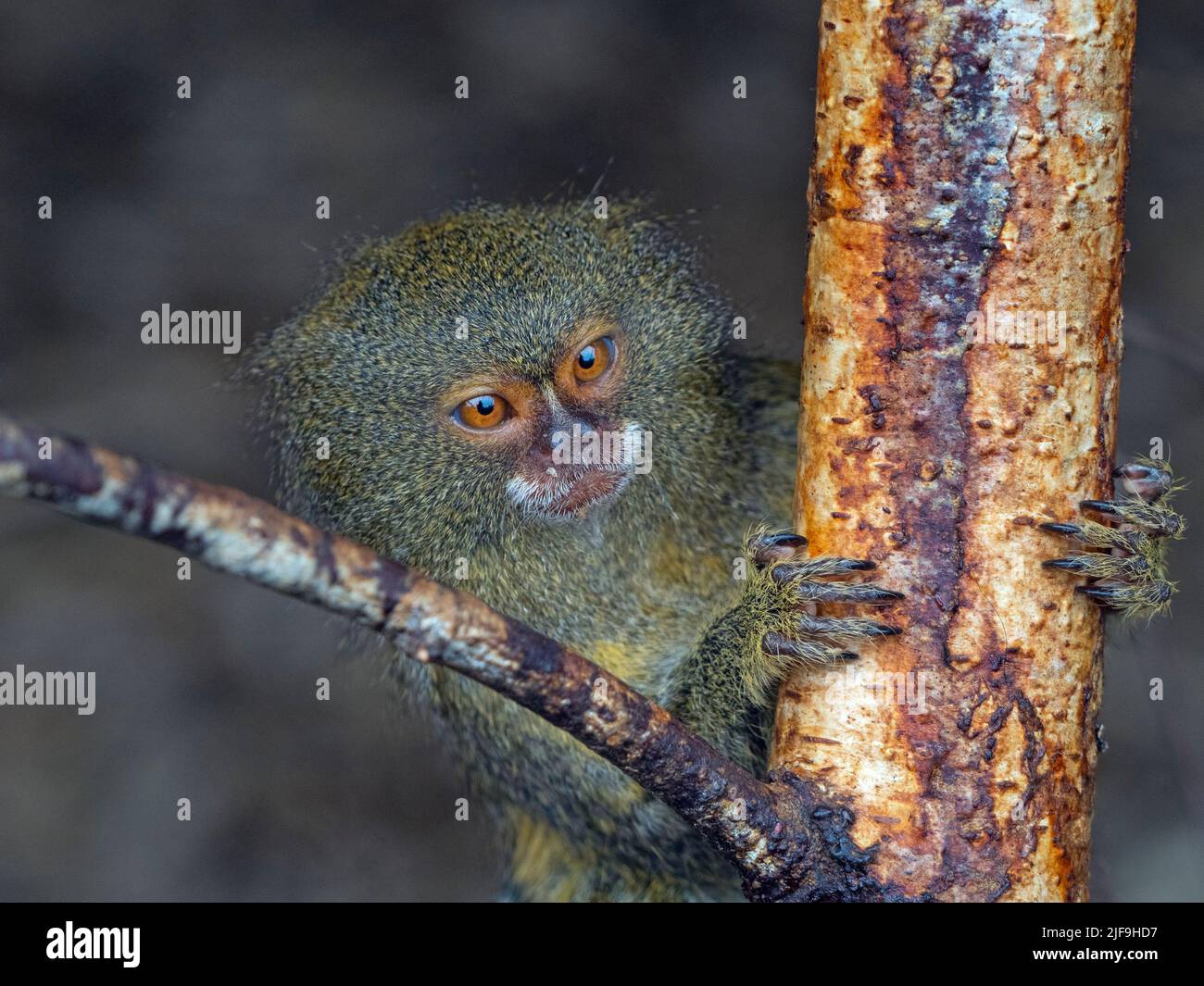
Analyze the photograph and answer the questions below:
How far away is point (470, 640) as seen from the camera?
2.32 metres

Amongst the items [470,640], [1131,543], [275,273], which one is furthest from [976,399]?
[275,273]

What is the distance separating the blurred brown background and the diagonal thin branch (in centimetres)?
405

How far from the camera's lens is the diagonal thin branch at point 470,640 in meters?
1.92

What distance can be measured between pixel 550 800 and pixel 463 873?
3211 mm

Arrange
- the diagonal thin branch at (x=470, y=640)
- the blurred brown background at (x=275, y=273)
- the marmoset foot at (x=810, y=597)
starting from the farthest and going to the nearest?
the blurred brown background at (x=275, y=273)
the marmoset foot at (x=810, y=597)
the diagonal thin branch at (x=470, y=640)

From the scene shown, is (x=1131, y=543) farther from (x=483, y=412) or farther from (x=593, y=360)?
(x=483, y=412)

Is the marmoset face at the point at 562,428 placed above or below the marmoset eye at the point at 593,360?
below

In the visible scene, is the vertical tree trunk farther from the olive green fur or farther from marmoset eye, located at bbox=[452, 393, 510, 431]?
marmoset eye, located at bbox=[452, 393, 510, 431]

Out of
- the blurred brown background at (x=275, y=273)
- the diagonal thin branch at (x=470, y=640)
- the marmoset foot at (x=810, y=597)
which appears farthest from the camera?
the blurred brown background at (x=275, y=273)

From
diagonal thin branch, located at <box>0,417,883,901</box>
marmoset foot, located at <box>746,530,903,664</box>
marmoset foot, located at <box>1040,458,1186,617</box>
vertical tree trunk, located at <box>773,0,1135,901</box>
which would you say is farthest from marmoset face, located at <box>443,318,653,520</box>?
marmoset foot, located at <box>1040,458,1186,617</box>

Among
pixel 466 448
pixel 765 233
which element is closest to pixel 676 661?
pixel 466 448

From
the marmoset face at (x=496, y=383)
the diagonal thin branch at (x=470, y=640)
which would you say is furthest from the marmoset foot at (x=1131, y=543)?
the marmoset face at (x=496, y=383)

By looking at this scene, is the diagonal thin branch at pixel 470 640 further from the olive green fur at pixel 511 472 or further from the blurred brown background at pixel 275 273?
the blurred brown background at pixel 275 273

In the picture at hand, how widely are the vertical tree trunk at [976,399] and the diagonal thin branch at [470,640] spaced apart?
162mm
